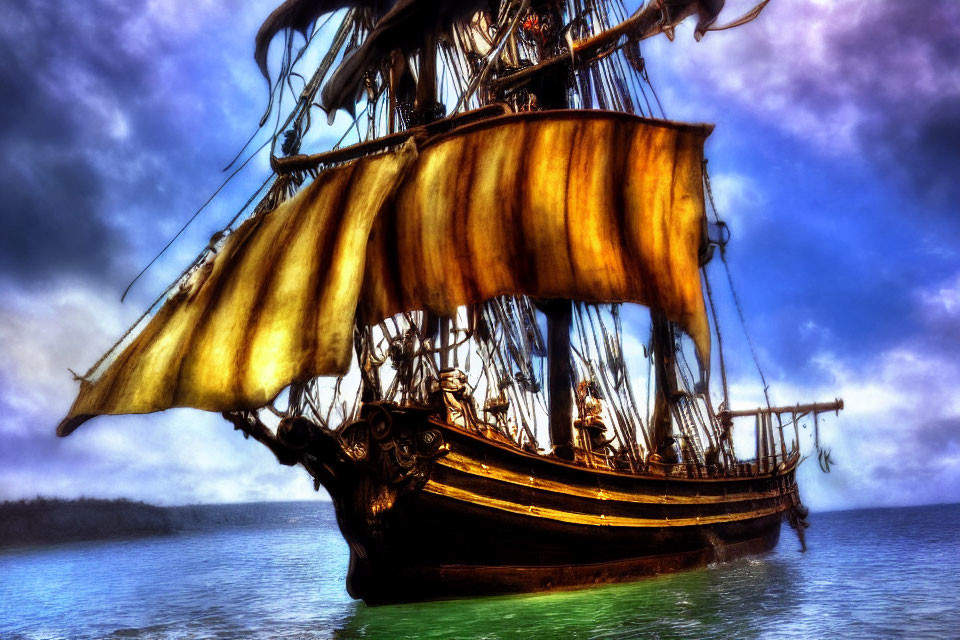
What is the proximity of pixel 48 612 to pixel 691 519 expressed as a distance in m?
11.6

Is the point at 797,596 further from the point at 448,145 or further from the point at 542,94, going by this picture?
the point at 542,94

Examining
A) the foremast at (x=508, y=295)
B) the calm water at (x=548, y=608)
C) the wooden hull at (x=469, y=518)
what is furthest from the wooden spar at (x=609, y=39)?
the calm water at (x=548, y=608)

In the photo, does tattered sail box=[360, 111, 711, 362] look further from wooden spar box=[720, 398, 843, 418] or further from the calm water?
wooden spar box=[720, 398, 843, 418]

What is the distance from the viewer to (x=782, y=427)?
76.0 ft

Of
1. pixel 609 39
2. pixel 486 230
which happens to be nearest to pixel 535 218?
pixel 486 230

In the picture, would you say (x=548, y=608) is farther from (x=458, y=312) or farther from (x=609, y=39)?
(x=609, y=39)

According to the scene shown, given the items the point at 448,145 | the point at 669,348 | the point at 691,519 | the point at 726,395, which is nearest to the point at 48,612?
the point at 448,145

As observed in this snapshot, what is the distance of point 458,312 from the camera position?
41.5 ft

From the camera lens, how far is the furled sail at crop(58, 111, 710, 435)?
1098cm

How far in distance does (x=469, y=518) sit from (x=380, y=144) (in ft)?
22.1

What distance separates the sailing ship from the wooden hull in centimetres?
3

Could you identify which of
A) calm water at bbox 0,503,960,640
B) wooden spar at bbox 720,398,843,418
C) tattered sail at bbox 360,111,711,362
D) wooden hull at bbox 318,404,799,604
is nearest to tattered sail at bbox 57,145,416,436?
tattered sail at bbox 360,111,711,362

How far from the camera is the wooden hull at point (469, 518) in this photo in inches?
382

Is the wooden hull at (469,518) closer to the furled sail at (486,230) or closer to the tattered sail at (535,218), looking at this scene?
the furled sail at (486,230)
